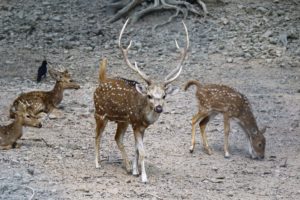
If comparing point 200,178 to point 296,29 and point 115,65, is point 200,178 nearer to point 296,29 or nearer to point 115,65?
point 115,65

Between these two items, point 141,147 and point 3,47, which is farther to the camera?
point 3,47

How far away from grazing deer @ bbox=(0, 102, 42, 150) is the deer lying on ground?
0.77 m

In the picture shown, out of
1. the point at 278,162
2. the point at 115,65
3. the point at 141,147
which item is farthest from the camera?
the point at 115,65

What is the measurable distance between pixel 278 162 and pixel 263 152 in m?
0.31

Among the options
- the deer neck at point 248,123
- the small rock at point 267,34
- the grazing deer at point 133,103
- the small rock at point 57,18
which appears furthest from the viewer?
the small rock at point 57,18

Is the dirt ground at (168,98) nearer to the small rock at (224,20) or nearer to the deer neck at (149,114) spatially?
the small rock at (224,20)

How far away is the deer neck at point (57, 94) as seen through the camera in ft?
45.0

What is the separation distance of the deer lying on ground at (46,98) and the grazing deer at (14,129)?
0.77 m

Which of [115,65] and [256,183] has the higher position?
[115,65]

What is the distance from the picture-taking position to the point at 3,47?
1892 cm

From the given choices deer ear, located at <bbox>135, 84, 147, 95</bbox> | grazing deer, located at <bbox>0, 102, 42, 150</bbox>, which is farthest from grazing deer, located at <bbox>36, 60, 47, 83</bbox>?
deer ear, located at <bbox>135, 84, 147, 95</bbox>

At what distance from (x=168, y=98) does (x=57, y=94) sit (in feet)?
A: 6.33

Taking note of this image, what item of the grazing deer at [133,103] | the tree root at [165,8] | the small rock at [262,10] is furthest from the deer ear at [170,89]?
the small rock at [262,10]

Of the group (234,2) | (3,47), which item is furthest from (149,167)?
(234,2)
